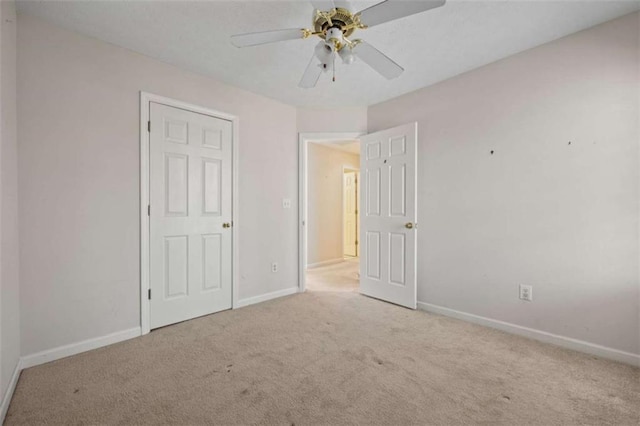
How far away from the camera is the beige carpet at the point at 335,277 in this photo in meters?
4.07

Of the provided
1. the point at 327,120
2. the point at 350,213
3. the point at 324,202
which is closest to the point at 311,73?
the point at 327,120

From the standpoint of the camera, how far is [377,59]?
1882 mm

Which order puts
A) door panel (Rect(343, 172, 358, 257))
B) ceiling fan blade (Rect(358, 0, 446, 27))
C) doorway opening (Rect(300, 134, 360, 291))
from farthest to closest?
door panel (Rect(343, 172, 358, 257)), doorway opening (Rect(300, 134, 360, 291)), ceiling fan blade (Rect(358, 0, 446, 27))

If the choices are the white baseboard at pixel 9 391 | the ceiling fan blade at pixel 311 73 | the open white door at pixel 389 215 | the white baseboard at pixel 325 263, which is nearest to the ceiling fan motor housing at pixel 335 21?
the ceiling fan blade at pixel 311 73

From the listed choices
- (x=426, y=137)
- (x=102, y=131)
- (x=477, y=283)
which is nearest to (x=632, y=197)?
(x=477, y=283)

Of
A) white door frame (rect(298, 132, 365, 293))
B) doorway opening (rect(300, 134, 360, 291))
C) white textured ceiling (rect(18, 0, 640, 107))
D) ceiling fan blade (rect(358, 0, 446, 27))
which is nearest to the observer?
ceiling fan blade (rect(358, 0, 446, 27))

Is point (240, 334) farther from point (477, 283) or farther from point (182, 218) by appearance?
point (477, 283)

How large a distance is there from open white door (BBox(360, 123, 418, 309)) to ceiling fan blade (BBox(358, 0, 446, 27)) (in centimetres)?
171

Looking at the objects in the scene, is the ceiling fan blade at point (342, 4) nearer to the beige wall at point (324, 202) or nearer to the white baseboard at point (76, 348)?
the white baseboard at point (76, 348)

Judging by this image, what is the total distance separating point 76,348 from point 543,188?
388 cm

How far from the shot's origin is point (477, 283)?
2.79m

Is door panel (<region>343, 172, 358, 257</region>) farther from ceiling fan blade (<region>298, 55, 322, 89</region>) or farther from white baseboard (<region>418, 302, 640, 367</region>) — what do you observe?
ceiling fan blade (<region>298, 55, 322, 89</region>)

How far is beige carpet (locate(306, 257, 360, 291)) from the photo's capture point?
4070 millimetres

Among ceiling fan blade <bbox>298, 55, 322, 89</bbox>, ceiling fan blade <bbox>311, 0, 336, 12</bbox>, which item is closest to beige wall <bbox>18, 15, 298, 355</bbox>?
ceiling fan blade <bbox>298, 55, 322, 89</bbox>
